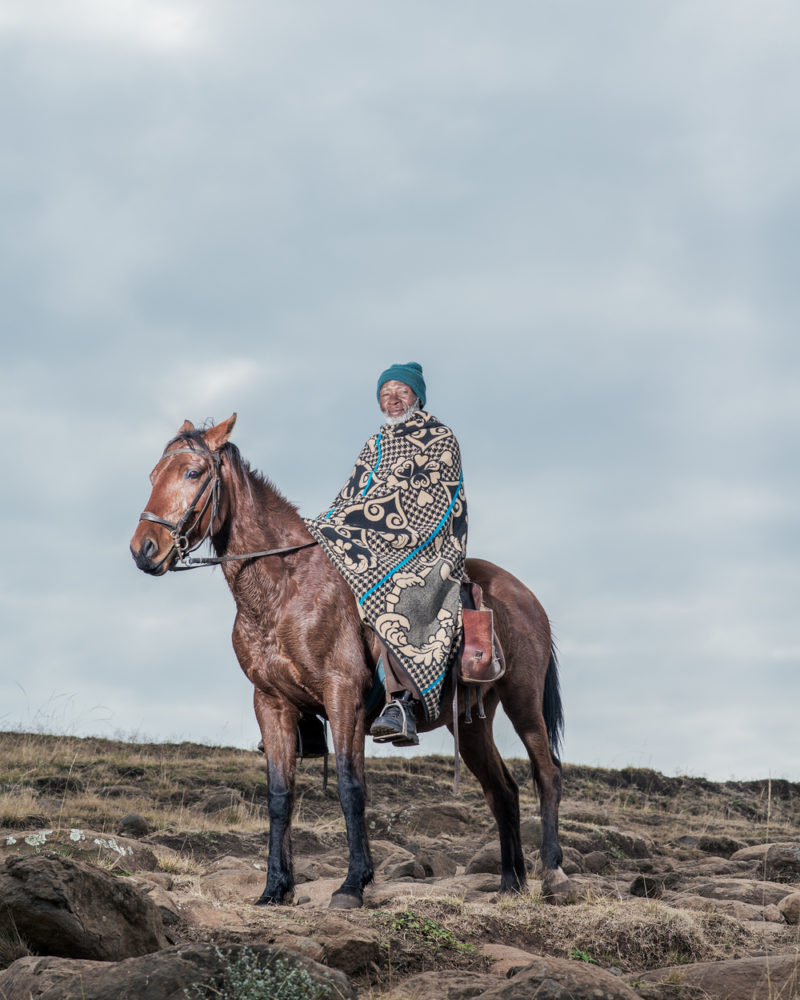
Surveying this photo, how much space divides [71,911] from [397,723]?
2.45 metres

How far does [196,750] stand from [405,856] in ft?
29.7

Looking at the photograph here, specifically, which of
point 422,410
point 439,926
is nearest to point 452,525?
point 422,410

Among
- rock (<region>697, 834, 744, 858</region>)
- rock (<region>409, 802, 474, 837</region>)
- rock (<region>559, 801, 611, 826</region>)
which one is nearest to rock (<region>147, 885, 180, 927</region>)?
rock (<region>409, 802, 474, 837</region>)

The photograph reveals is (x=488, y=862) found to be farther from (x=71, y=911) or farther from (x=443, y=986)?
(x=71, y=911)

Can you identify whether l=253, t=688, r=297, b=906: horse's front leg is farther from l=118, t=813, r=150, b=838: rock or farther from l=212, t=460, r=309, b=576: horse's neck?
l=118, t=813, r=150, b=838: rock

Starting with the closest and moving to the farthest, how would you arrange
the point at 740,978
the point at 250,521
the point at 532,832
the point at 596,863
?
the point at 740,978
the point at 250,521
the point at 596,863
the point at 532,832

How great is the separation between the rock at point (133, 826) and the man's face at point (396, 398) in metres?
5.75

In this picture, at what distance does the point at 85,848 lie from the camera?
7.05 meters

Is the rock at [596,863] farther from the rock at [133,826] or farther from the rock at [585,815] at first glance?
the rock at [133,826]

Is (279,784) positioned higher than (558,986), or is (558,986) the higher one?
(279,784)

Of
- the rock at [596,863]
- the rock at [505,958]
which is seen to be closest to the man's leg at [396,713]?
the rock at [505,958]

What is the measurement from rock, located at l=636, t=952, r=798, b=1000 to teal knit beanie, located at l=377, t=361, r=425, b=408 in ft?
15.0

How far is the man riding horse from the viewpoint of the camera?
23.4 feet

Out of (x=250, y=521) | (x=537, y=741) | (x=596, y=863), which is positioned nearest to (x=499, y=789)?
(x=537, y=741)
